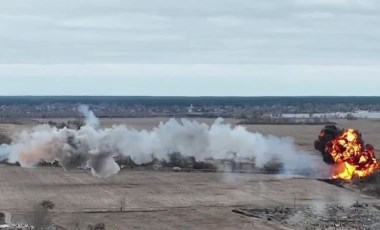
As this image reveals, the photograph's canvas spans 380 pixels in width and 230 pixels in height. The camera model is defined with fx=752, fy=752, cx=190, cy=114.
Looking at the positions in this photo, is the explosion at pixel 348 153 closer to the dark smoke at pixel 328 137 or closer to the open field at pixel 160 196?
the dark smoke at pixel 328 137

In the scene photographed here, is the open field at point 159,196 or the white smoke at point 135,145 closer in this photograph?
the open field at point 159,196

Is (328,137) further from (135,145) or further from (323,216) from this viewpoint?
(323,216)

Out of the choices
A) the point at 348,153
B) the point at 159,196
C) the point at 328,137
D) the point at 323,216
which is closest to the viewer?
the point at 323,216

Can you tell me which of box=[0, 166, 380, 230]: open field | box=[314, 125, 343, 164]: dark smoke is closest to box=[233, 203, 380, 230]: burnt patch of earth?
box=[0, 166, 380, 230]: open field

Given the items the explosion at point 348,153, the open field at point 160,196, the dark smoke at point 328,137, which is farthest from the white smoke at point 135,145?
the explosion at point 348,153

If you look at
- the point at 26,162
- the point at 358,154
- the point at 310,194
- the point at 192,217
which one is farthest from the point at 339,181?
the point at 26,162

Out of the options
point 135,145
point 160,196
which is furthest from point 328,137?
point 160,196

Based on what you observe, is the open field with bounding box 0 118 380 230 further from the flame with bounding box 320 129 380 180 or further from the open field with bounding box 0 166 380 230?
the flame with bounding box 320 129 380 180
